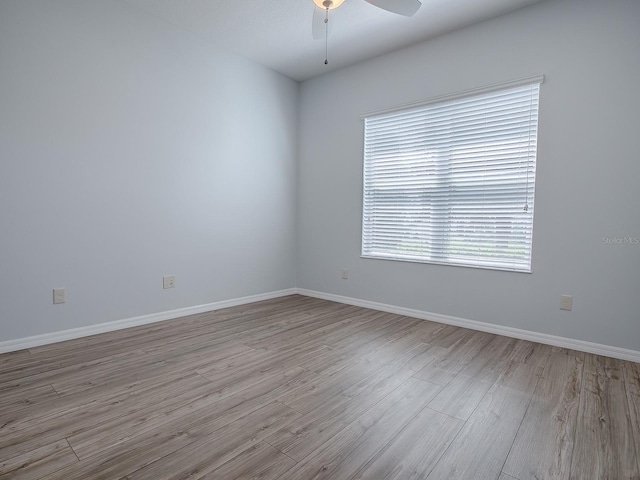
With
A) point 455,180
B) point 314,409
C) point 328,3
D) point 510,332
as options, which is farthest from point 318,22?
point 510,332

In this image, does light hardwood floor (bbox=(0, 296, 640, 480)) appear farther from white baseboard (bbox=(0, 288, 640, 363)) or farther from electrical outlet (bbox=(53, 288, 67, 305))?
electrical outlet (bbox=(53, 288, 67, 305))

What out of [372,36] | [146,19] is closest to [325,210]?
[372,36]

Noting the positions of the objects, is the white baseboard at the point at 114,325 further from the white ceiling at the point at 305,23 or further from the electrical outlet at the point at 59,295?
the white ceiling at the point at 305,23

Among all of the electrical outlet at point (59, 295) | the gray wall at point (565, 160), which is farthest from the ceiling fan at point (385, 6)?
the electrical outlet at point (59, 295)

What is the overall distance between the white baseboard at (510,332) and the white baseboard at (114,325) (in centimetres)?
133

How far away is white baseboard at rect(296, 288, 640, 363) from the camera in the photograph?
2521 millimetres

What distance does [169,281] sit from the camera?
334cm

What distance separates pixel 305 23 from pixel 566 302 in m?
3.30

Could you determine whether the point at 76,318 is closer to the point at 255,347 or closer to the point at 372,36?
the point at 255,347

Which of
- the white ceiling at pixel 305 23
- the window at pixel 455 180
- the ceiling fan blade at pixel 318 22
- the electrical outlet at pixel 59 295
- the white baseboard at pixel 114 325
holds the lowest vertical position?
the white baseboard at pixel 114 325

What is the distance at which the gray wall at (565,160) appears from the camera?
248 cm

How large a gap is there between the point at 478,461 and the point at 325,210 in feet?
10.6

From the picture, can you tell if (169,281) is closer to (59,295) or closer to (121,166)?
(59,295)

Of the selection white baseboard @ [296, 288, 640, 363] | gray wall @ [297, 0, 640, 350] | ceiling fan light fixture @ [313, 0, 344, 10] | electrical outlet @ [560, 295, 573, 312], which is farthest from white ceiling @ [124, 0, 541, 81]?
white baseboard @ [296, 288, 640, 363]
